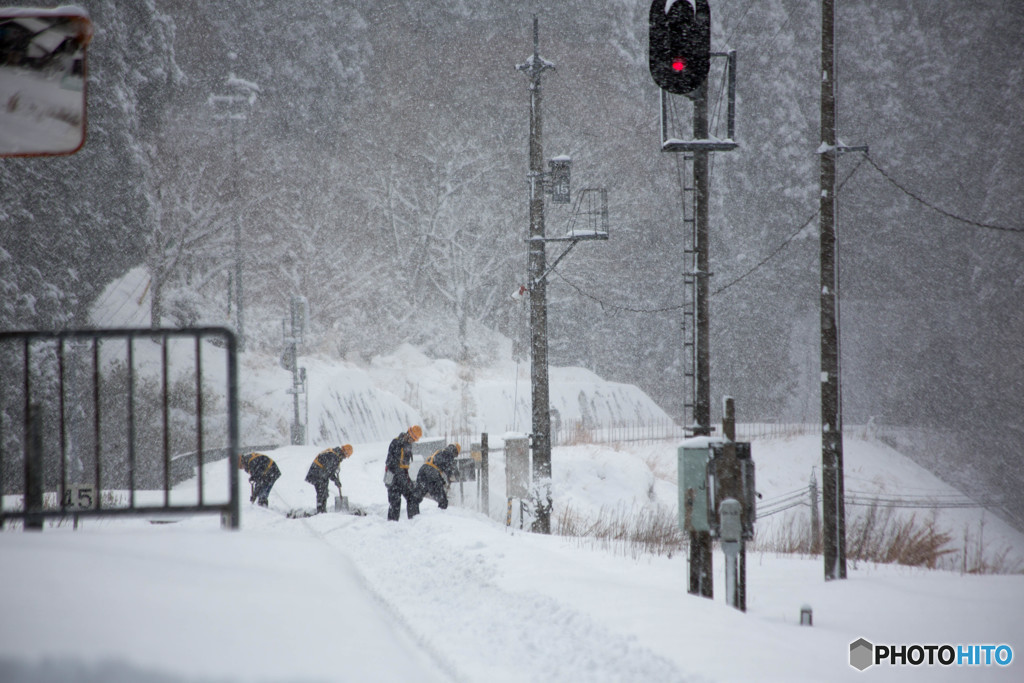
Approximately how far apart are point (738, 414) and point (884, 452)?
19.6m

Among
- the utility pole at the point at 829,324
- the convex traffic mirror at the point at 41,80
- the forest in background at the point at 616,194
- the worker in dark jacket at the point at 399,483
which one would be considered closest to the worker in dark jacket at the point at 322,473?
the worker in dark jacket at the point at 399,483

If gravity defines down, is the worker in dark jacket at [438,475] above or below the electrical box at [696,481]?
below

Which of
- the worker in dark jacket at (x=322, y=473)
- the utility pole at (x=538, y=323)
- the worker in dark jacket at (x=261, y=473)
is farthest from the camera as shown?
the utility pole at (x=538, y=323)

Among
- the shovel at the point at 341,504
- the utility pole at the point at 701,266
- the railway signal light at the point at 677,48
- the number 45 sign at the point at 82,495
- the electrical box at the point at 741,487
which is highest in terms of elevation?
the railway signal light at the point at 677,48

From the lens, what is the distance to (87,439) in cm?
2177

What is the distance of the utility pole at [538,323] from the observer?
1483 centimetres

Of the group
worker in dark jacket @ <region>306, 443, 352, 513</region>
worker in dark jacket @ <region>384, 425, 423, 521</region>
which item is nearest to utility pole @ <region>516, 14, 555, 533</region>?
worker in dark jacket @ <region>384, 425, 423, 521</region>

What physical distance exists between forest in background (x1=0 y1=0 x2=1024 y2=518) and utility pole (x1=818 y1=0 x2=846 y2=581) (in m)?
29.3

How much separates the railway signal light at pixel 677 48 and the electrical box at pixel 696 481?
317cm

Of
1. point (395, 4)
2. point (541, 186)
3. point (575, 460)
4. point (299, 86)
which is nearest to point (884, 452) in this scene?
point (575, 460)

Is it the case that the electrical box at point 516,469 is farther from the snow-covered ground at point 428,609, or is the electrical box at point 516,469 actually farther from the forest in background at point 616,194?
the forest in background at point 616,194

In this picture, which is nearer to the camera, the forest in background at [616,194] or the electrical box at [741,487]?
the electrical box at [741,487]

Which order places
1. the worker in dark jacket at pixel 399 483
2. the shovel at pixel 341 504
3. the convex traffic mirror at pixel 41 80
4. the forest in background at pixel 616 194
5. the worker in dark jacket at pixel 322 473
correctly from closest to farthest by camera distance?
1. the convex traffic mirror at pixel 41 80
2. the worker in dark jacket at pixel 399 483
3. the worker in dark jacket at pixel 322 473
4. the shovel at pixel 341 504
5. the forest in background at pixel 616 194

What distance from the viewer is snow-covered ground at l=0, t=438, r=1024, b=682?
2508 mm
